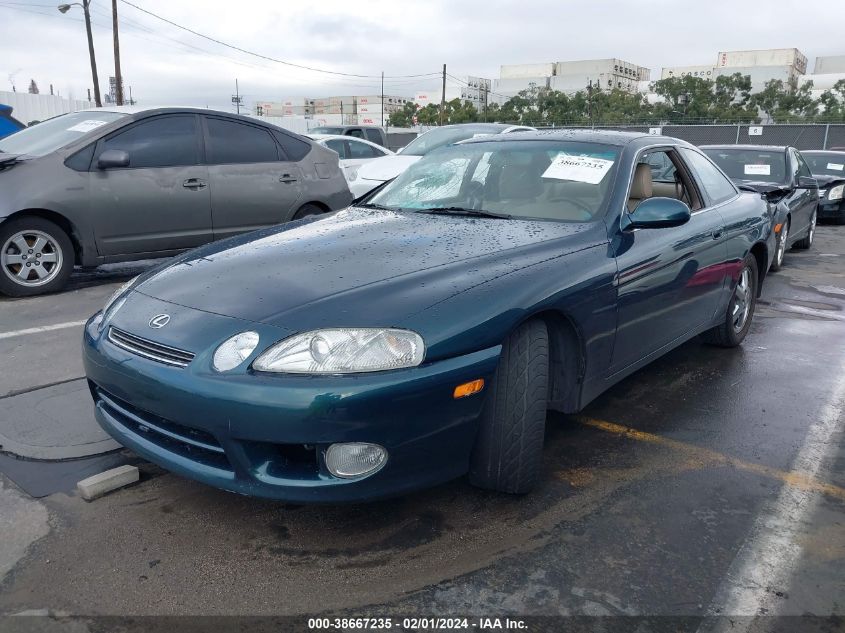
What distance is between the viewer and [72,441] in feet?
10.2

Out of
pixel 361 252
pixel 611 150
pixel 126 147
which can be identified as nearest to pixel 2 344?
pixel 126 147

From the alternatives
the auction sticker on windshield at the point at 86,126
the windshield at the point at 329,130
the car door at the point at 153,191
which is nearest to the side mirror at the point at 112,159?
the car door at the point at 153,191

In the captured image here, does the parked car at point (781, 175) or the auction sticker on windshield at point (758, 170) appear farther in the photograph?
the auction sticker on windshield at point (758, 170)

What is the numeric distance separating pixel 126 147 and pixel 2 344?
2267 millimetres

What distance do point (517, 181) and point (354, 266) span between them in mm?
1323

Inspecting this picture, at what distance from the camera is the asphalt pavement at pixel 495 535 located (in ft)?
7.02

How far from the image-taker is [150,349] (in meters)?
2.41

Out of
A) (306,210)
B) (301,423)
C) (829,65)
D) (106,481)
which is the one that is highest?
(829,65)

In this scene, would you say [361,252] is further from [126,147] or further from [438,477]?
[126,147]

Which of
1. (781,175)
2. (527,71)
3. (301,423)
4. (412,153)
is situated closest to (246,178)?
(412,153)

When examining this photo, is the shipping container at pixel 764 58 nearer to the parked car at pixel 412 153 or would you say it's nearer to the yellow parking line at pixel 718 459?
the parked car at pixel 412 153

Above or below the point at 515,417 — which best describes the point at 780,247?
below

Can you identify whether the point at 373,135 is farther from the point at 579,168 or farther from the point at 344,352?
the point at 344,352

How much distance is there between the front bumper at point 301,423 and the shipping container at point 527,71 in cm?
12183
